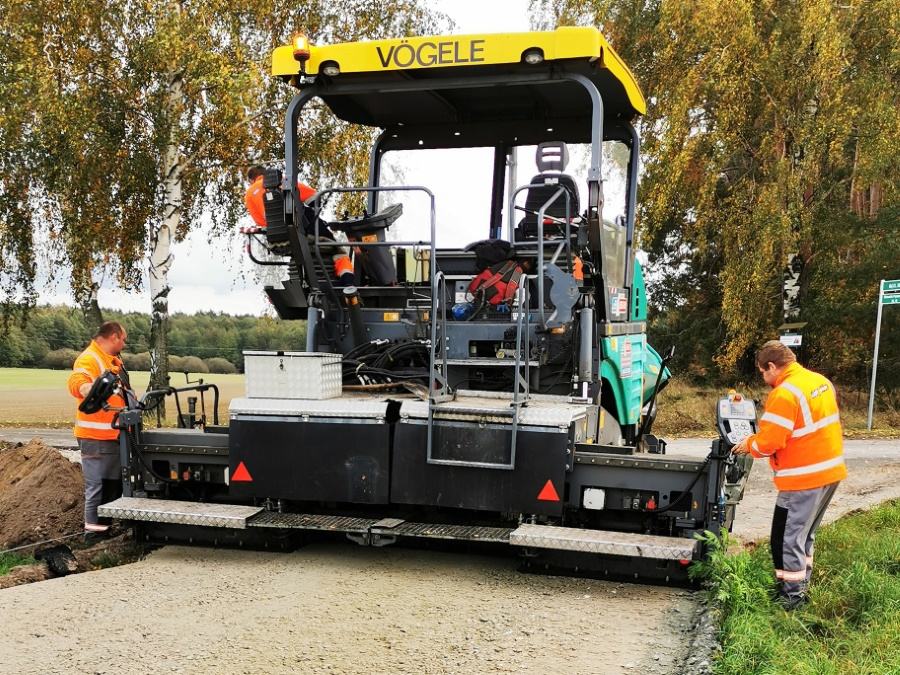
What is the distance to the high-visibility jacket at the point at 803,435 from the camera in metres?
4.96

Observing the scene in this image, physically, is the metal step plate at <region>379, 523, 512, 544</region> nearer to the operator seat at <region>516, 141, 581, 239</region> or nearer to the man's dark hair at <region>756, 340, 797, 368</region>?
the man's dark hair at <region>756, 340, 797, 368</region>

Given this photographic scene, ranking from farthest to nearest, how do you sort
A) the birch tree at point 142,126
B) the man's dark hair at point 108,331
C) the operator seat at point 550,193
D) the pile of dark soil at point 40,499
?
1. the birch tree at point 142,126
2. the pile of dark soil at point 40,499
3. the man's dark hair at point 108,331
4. the operator seat at point 550,193

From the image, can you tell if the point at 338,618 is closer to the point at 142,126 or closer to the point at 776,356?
the point at 776,356

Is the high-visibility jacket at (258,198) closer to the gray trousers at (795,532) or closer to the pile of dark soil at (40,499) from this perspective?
the pile of dark soil at (40,499)

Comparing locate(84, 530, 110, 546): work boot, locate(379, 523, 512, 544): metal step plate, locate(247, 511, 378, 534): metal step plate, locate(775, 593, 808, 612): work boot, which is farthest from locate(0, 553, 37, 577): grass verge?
locate(775, 593, 808, 612): work boot

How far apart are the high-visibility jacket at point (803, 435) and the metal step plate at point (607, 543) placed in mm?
640

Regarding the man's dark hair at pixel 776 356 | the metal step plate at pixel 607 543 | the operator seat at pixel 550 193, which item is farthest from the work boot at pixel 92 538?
the man's dark hair at pixel 776 356

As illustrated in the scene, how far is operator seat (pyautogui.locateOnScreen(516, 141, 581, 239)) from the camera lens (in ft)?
21.7

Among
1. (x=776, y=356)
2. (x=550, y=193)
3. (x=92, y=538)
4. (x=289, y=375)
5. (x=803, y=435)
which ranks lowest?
(x=92, y=538)

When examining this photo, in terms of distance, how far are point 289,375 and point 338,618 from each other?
1655 mm

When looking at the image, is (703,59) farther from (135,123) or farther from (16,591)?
(16,591)

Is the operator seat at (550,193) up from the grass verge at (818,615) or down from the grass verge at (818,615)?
up

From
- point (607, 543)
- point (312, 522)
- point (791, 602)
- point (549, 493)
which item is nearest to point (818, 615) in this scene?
point (791, 602)

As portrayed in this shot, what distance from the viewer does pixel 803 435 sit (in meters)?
4.99
